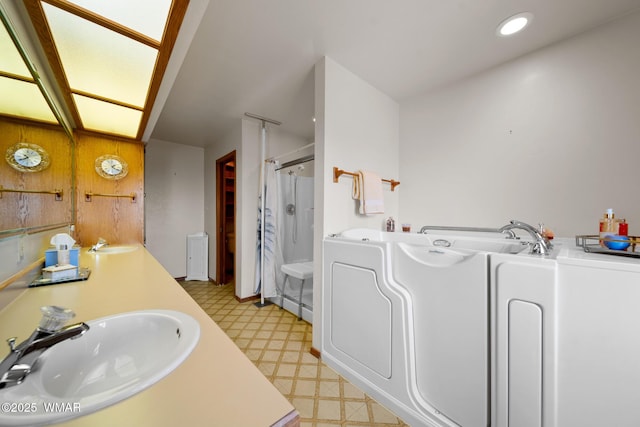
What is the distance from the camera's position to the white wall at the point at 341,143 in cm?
168

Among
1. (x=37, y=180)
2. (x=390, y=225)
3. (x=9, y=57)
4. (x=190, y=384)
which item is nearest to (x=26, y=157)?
(x=37, y=180)

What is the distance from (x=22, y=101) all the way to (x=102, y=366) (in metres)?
1.09

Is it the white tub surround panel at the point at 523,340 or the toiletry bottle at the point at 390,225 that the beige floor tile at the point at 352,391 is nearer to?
the white tub surround panel at the point at 523,340

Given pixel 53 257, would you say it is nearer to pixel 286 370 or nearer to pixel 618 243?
pixel 286 370

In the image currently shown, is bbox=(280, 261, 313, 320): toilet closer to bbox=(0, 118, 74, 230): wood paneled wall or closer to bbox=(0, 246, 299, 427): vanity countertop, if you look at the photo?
bbox=(0, 246, 299, 427): vanity countertop

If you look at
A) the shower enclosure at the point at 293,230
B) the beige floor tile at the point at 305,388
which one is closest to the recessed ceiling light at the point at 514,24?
the shower enclosure at the point at 293,230

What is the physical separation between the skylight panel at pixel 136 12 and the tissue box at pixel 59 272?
1048mm

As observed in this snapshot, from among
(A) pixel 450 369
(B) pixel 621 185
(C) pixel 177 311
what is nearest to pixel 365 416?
(A) pixel 450 369

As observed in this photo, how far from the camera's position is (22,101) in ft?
2.90

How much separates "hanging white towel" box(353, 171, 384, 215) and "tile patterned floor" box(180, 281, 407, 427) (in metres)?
1.21

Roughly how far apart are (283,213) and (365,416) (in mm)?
2065

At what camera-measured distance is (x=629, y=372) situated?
0.74 meters

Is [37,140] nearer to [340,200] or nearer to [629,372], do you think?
[340,200]

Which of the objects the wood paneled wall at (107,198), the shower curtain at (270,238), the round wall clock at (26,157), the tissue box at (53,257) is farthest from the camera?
the shower curtain at (270,238)
